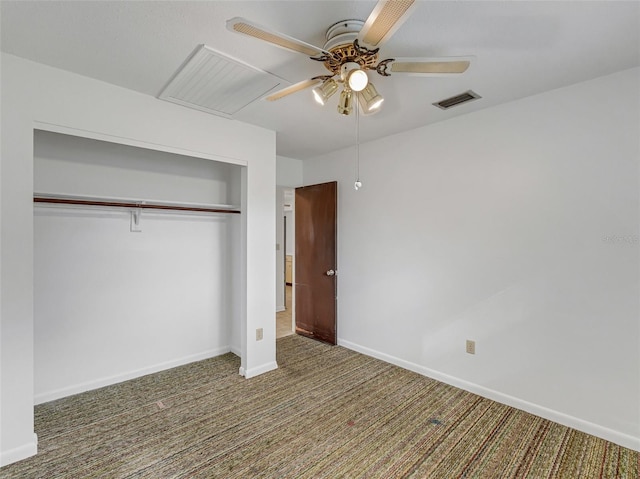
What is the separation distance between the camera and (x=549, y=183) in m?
2.47

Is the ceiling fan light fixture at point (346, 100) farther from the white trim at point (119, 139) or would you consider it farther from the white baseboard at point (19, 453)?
the white baseboard at point (19, 453)

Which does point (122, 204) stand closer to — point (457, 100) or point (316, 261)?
point (316, 261)

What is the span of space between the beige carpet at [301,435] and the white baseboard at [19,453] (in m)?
0.05

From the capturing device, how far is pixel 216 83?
2328 millimetres

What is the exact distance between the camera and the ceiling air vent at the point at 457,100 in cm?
251

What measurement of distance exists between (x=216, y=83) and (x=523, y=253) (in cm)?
269

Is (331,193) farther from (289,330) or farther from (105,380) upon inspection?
(105,380)

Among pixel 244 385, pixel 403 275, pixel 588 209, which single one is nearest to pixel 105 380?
pixel 244 385

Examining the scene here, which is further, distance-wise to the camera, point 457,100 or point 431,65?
point 457,100

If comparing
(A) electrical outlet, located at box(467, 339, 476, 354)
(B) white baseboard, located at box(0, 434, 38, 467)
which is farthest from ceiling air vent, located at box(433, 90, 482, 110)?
(B) white baseboard, located at box(0, 434, 38, 467)

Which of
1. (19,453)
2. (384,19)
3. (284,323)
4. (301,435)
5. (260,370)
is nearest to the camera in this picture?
(384,19)

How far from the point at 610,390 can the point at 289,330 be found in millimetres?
3509

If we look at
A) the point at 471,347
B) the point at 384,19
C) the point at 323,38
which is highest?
the point at 323,38

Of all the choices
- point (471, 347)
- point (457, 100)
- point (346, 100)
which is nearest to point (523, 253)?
point (471, 347)
